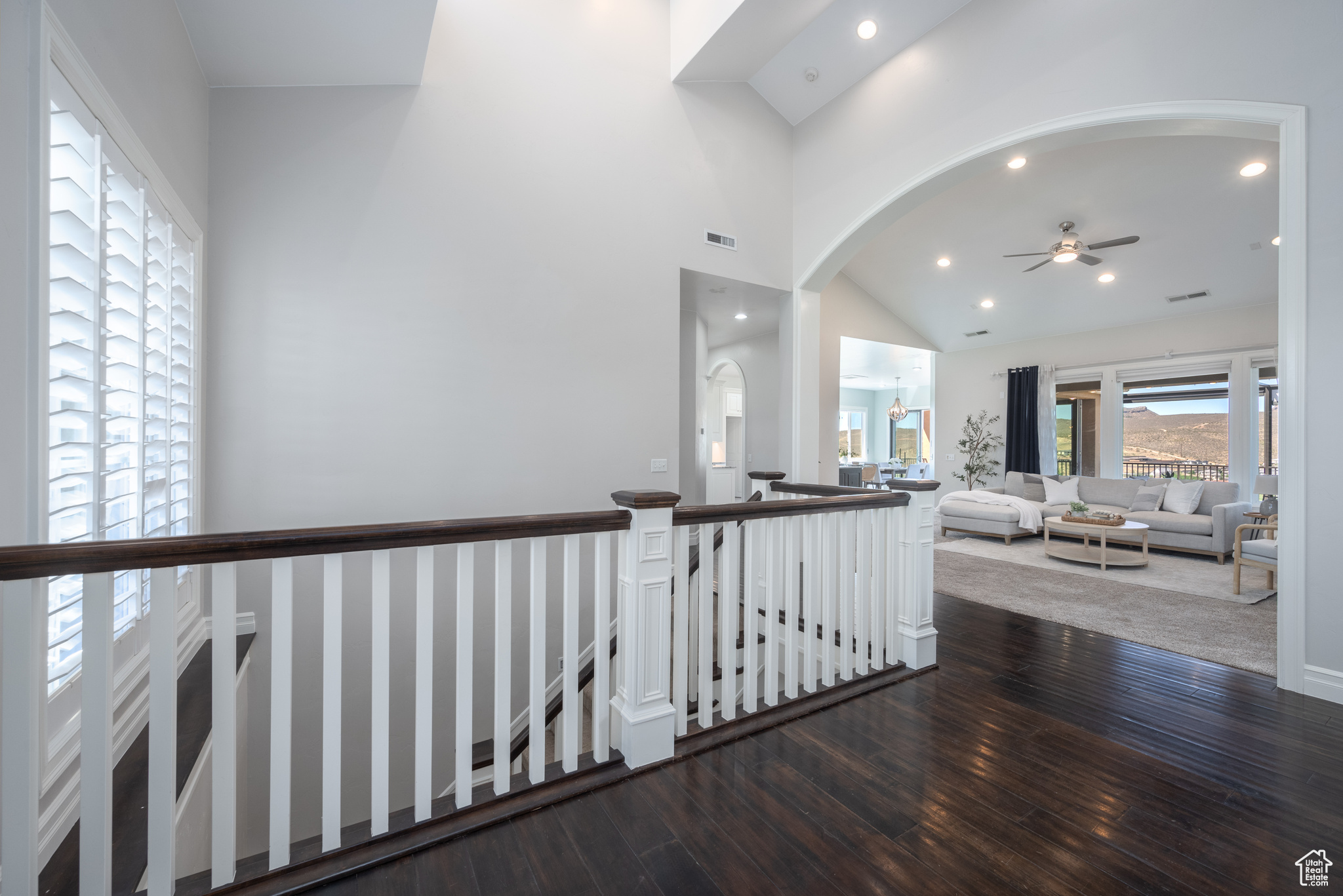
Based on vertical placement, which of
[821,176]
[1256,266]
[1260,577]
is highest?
[821,176]

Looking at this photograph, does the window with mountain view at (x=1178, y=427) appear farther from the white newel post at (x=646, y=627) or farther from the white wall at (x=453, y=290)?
the white newel post at (x=646, y=627)

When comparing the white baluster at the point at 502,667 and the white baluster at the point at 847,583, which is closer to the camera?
the white baluster at the point at 502,667

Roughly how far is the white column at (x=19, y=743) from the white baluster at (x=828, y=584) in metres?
2.47

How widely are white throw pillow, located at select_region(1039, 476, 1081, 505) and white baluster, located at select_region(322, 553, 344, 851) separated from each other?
847cm

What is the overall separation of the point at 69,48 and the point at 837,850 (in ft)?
10.1

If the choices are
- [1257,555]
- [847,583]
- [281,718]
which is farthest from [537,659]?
[1257,555]

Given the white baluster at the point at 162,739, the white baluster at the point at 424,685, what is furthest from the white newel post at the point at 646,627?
the white baluster at the point at 162,739

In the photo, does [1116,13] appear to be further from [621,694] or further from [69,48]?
[69,48]

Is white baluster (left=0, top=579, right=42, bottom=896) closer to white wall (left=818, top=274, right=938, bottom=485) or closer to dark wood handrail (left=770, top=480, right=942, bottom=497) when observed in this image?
dark wood handrail (left=770, top=480, right=942, bottom=497)

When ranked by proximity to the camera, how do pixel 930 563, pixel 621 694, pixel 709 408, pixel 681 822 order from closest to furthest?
pixel 681 822
pixel 621 694
pixel 930 563
pixel 709 408

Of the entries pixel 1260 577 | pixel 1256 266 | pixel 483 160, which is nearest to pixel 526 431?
pixel 483 160

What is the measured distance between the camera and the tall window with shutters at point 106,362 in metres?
1.50

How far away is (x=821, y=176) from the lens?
4.85 meters

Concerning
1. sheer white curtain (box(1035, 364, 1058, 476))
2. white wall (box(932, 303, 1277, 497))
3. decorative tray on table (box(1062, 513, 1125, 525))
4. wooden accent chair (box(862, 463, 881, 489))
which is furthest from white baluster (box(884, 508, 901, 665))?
wooden accent chair (box(862, 463, 881, 489))
